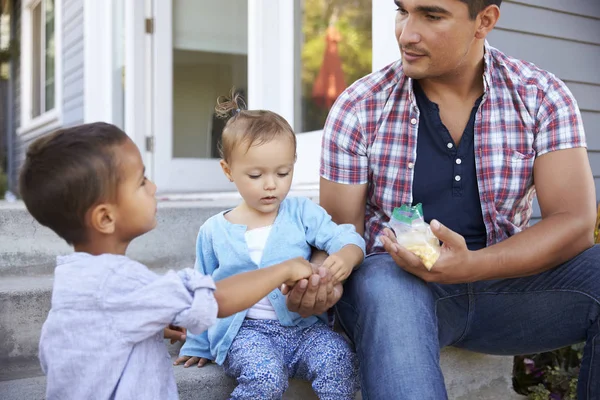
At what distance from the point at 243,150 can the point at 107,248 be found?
0.59 metres

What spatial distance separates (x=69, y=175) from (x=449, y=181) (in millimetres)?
1155

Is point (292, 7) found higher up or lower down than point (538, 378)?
higher up

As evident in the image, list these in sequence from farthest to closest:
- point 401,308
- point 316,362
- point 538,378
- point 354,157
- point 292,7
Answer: point 292,7
point 538,378
point 354,157
point 316,362
point 401,308

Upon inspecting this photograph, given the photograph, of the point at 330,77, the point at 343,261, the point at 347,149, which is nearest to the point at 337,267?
the point at 343,261

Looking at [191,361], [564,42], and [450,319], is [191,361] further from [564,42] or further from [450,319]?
[564,42]

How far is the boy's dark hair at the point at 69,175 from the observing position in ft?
4.51

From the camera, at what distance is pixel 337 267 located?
5.84 ft

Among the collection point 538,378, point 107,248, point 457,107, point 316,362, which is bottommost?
point 538,378

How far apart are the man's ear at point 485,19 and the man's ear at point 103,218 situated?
130 cm

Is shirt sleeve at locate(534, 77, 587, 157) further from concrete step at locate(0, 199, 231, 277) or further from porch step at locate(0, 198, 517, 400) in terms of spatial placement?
concrete step at locate(0, 199, 231, 277)

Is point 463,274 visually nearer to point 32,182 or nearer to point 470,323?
point 470,323

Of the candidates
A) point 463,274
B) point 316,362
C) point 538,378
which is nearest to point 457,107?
point 463,274

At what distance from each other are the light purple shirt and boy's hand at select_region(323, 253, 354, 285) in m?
0.45

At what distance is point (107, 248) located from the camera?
1463mm
